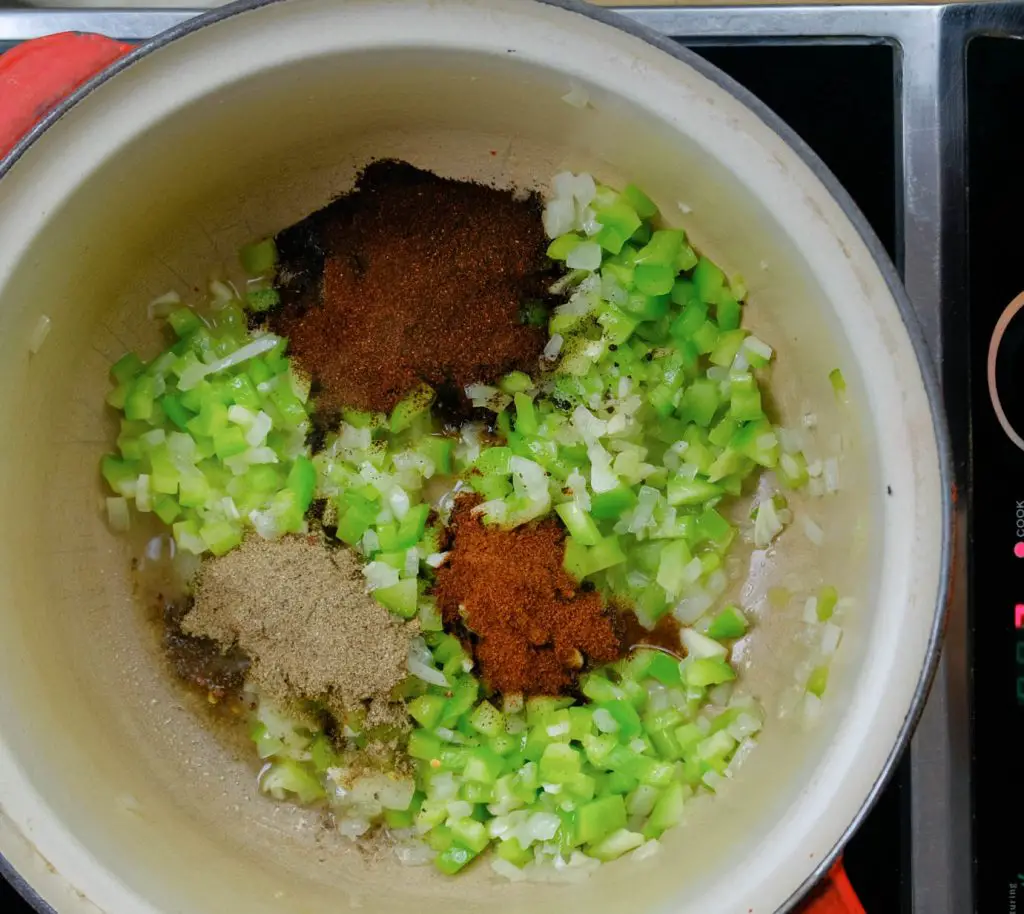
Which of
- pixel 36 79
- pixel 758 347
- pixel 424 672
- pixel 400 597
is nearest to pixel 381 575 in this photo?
pixel 400 597

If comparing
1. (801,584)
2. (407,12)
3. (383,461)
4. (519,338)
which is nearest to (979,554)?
(801,584)

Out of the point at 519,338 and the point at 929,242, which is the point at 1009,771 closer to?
the point at 929,242

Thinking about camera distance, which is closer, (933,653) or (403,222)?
(933,653)

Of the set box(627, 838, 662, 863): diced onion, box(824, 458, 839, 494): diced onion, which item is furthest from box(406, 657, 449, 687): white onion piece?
→ box(824, 458, 839, 494): diced onion

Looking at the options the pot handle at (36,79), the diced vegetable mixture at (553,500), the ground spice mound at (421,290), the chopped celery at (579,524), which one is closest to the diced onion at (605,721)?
the diced vegetable mixture at (553,500)

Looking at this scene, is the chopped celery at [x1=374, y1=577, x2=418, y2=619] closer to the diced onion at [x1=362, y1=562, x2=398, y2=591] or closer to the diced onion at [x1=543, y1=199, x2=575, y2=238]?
the diced onion at [x1=362, y1=562, x2=398, y2=591]

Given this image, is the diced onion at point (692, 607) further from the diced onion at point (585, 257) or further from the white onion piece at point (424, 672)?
the diced onion at point (585, 257)

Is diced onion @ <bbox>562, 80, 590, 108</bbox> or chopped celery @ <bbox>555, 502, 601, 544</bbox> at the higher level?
diced onion @ <bbox>562, 80, 590, 108</bbox>
